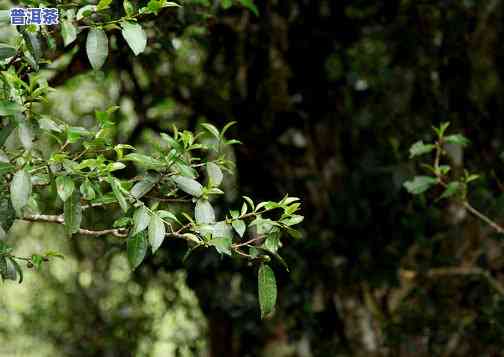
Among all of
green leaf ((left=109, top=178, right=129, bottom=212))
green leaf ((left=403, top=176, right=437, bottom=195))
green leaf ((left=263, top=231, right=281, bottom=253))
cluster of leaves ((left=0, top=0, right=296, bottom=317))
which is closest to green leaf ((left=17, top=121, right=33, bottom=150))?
cluster of leaves ((left=0, top=0, right=296, bottom=317))

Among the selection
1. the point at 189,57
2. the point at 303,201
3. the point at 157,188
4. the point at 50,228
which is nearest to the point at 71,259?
the point at 50,228

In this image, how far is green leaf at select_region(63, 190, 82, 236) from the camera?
98cm

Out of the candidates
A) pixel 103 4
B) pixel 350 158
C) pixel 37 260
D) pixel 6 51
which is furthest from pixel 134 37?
pixel 350 158

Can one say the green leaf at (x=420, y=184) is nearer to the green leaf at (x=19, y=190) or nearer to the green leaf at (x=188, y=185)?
the green leaf at (x=188, y=185)

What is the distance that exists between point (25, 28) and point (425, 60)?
2077 mm

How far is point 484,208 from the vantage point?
86.0 inches

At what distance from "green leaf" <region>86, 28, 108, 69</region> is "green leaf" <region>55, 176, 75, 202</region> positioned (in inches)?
8.0

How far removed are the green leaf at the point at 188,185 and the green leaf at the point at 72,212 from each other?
0.47 ft

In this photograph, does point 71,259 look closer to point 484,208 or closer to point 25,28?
point 484,208

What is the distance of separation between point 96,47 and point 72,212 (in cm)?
24

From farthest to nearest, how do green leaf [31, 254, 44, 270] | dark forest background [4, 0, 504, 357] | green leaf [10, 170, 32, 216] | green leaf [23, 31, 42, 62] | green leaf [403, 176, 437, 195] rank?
dark forest background [4, 0, 504, 357] < green leaf [403, 176, 437, 195] < green leaf [31, 254, 44, 270] < green leaf [23, 31, 42, 62] < green leaf [10, 170, 32, 216]

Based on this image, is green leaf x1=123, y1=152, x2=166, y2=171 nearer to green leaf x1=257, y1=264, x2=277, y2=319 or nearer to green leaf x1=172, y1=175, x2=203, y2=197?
green leaf x1=172, y1=175, x2=203, y2=197

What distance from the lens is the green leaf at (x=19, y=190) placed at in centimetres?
91

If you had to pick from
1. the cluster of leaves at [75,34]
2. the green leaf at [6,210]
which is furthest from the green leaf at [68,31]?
the green leaf at [6,210]
